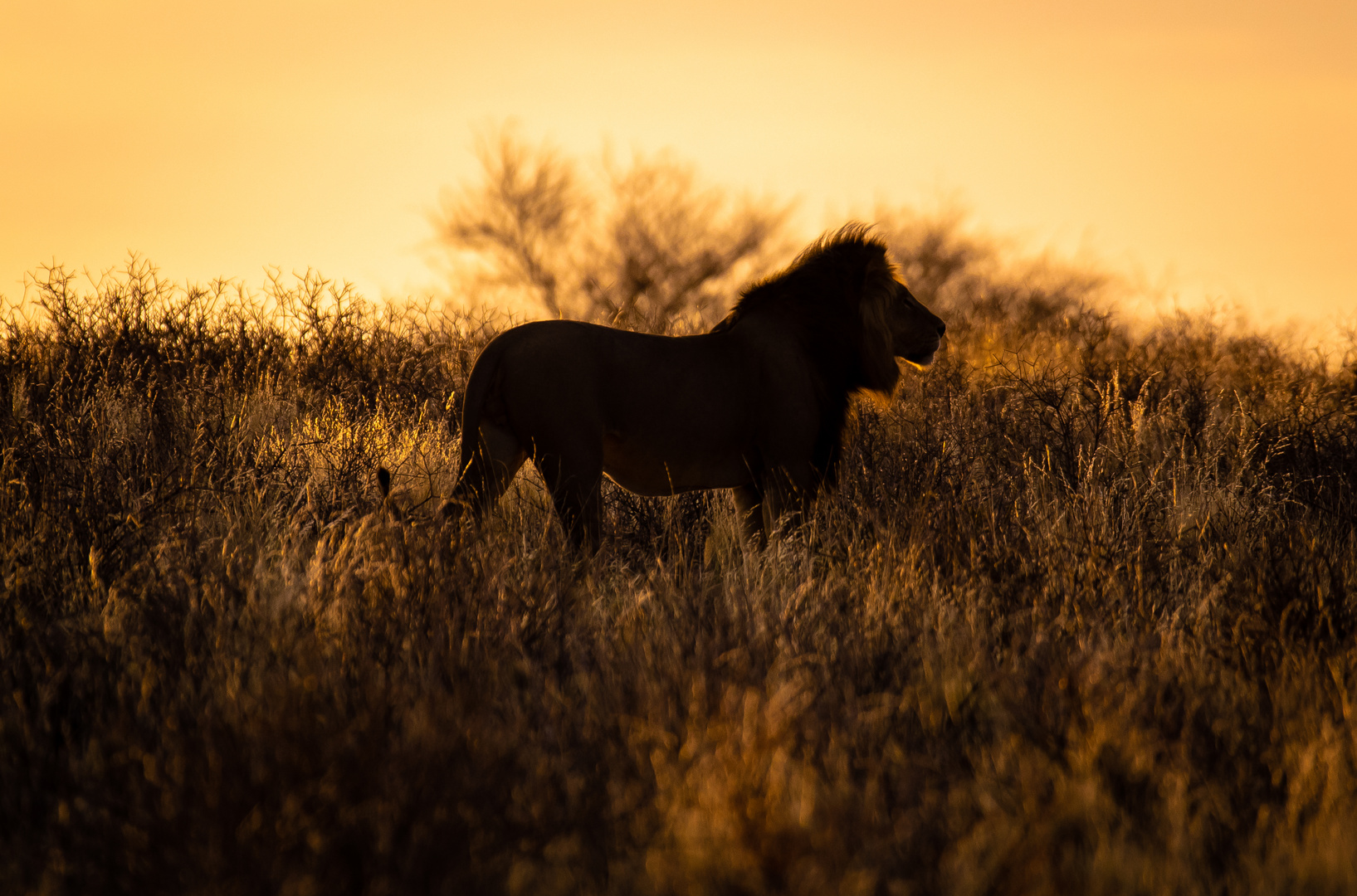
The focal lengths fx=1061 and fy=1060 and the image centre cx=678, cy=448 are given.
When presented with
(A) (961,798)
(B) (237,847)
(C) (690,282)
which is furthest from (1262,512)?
(C) (690,282)

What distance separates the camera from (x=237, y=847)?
6.68 ft

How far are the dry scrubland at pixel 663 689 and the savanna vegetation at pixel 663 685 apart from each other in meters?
0.01

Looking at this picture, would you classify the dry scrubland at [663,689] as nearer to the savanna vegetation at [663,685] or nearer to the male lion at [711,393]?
the savanna vegetation at [663,685]

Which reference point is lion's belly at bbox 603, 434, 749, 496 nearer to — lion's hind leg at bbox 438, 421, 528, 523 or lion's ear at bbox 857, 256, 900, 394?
lion's hind leg at bbox 438, 421, 528, 523

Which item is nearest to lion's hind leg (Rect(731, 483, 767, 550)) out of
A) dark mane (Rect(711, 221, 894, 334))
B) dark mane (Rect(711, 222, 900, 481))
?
dark mane (Rect(711, 222, 900, 481))

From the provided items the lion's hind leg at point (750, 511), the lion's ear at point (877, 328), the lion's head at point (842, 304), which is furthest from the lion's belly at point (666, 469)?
the lion's ear at point (877, 328)

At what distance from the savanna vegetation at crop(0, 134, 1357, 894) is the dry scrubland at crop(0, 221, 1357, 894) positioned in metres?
0.01

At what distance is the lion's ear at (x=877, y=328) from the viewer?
539 cm

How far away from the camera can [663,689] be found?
266 cm

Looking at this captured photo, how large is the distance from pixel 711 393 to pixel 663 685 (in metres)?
2.42

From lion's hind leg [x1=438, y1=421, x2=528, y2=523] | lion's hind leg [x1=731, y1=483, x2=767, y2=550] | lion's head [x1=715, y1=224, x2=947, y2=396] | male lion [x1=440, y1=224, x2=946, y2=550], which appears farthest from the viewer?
lion's head [x1=715, y1=224, x2=947, y2=396]

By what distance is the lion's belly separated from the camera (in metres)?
4.86

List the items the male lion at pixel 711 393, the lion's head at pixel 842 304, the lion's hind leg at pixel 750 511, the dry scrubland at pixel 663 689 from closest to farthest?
1. the dry scrubland at pixel 663 689
2. the male lion at pixel 711 393
3. the lion's hind leg at pixel 750 511
4. the lion's head at pixel 842 304

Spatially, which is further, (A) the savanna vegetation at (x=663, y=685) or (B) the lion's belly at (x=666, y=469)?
(B) the lion's belly at (x=666, y=469)
